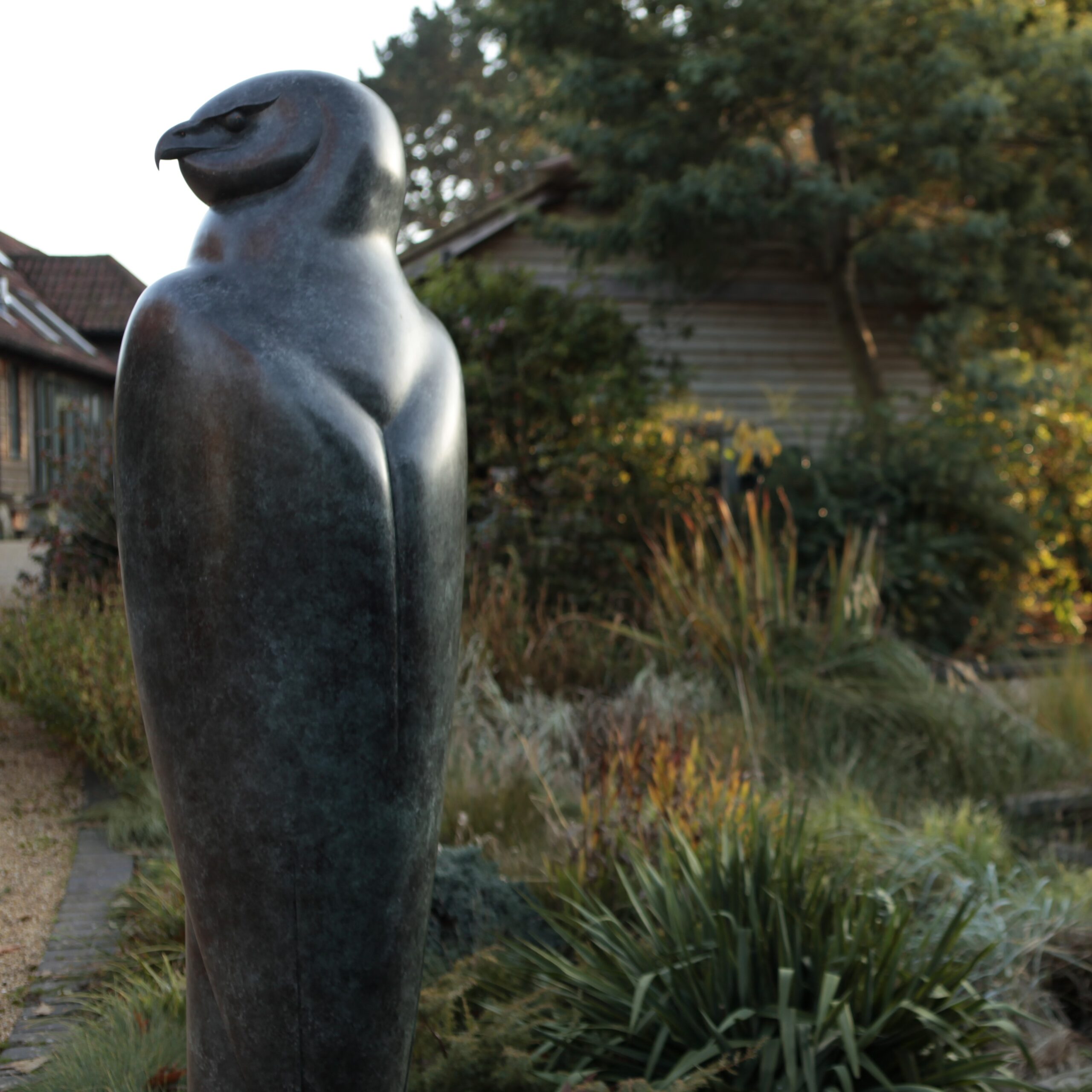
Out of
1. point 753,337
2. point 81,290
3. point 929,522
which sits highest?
point 81,290

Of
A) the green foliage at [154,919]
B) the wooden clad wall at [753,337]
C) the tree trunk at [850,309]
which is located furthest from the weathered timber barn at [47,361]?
the tree trunk at [850,309]

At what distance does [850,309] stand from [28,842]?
33.0 ft

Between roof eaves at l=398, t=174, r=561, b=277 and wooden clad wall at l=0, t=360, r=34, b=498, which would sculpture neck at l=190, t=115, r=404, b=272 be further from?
roof eaves at l=398, t=174, r=561, b=277

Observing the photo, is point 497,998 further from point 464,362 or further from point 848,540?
point 464,362

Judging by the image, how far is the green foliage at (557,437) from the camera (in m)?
8.01

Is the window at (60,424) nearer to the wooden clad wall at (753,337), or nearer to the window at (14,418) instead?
the window at (14,418)

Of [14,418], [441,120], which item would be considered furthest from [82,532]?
[441,120]

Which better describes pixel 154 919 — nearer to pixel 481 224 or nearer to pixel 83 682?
pixel 83 682

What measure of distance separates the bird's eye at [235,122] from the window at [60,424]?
772cm

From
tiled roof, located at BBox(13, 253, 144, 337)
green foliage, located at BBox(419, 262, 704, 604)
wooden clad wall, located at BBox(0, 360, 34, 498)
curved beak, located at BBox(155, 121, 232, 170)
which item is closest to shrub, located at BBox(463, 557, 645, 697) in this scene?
green foliage, located at BBox(419, 262, 704, 604)

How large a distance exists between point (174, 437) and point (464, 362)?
24.4 feet

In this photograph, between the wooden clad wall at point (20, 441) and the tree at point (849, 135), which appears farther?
the wooden clad wall at point (20, 441)

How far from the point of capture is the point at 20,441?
11.9 meters

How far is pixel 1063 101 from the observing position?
34.2 ft
